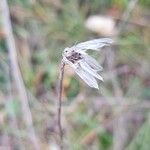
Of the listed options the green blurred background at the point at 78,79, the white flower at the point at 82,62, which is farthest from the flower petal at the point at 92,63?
the green blurred background at the point at 78,79

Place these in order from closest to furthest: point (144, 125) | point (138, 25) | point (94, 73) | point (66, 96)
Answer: point (94, 73), point (144, 125), point (66, 96), point (138, 25)

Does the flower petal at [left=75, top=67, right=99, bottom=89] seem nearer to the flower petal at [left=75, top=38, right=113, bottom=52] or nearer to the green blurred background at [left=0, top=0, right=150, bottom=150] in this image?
the flower petal at [left=75, top=38, right=113, bottom=52]

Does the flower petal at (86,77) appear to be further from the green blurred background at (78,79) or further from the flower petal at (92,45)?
the green blurred background at (78,79)

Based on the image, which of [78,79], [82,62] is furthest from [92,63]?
[78,79]

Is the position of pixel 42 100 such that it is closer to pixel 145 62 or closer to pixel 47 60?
pixel 47 60

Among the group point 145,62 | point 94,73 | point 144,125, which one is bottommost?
A: point 144,125

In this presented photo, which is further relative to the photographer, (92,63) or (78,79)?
(78,79)

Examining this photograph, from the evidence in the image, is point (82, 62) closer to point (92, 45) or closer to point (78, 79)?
point (92, 45)

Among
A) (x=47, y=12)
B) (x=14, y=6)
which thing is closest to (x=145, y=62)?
(x=47, y=12)
